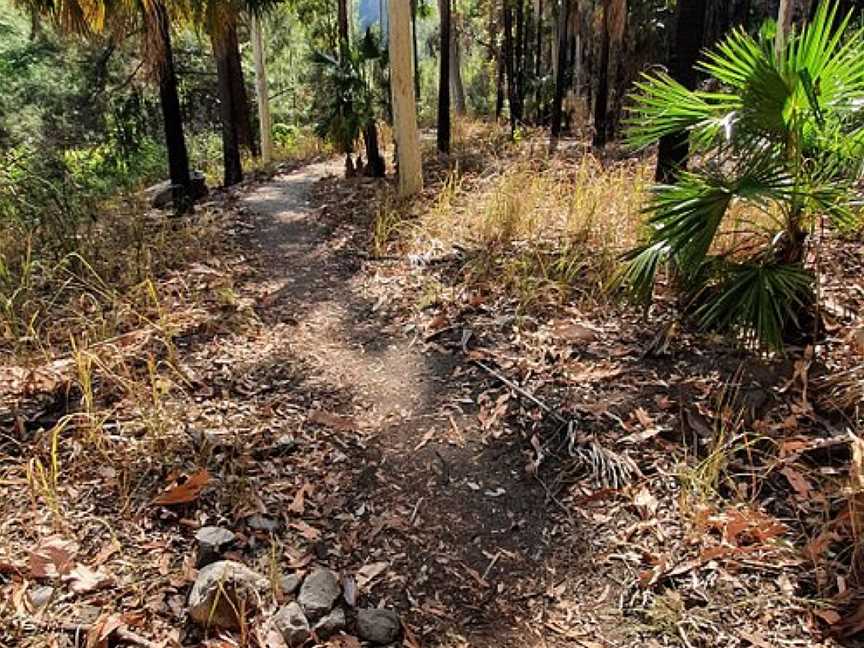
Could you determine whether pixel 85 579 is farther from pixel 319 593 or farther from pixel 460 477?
pixel 460 477

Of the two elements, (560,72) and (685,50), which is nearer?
(685,50)

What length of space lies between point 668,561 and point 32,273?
4.76m

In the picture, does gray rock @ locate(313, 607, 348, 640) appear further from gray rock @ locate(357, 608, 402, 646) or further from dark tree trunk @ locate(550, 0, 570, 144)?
dark tree trunk @ locate(550, 0, 570, 144)

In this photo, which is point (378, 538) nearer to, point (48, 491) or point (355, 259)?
point (48, 491)

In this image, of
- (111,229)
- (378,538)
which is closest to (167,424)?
(378,538)

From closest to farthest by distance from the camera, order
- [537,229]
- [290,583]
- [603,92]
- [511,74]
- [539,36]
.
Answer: [290,583] < [537,229] < [603,92] < [511,74] < [539,36]

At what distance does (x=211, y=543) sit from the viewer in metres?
2.58

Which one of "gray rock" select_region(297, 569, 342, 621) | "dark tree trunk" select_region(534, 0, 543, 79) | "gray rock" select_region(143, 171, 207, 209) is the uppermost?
"dark tree trunk" select_region(534, 0, 543, 79)

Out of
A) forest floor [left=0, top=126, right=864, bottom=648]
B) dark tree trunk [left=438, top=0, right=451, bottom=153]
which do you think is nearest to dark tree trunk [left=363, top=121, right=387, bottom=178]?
dark tree trunk [left=438, top=0, right=451, bottom=153]

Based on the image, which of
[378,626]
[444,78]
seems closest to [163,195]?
[444,78]

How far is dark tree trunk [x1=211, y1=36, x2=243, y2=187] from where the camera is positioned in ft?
32.7

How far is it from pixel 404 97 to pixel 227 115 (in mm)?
4006

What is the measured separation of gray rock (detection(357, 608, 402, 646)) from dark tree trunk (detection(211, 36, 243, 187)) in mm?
8940

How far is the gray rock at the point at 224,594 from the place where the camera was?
2.26 meters
